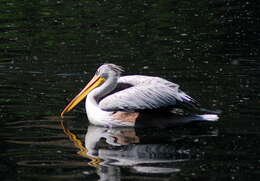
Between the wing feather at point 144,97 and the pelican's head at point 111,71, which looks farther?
the pelican's head at point 111,71

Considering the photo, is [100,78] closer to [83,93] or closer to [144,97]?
[83,93]

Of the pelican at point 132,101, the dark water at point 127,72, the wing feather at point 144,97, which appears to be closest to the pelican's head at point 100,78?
the pelican at point 132,101

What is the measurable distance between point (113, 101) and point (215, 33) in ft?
19.4

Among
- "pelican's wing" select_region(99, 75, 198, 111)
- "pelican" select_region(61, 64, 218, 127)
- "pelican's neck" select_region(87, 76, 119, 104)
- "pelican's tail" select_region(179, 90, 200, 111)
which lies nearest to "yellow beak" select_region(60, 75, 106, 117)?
"pelican" select_region(61, 64, 218, 127)

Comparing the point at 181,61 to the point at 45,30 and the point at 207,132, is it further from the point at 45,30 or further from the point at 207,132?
the point at 45,30

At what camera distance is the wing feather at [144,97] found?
8.77m

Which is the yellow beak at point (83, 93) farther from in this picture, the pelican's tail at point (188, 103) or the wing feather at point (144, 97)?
the pelican's tail at point (188, 103)

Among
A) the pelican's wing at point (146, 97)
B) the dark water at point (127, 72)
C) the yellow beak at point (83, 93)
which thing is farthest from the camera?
the yellow beak at point (83, 93)

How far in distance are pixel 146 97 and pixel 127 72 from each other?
254cm

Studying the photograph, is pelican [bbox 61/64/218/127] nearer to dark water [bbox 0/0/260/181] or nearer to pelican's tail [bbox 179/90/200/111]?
pelican's tail [bbox 179/90/200/111]

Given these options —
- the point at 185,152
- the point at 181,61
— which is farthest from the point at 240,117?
the point at 181,61

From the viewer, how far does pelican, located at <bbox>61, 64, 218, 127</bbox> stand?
8789mm

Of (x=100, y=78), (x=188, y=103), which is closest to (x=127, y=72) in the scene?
(x=100, y=78)

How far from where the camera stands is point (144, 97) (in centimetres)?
884
